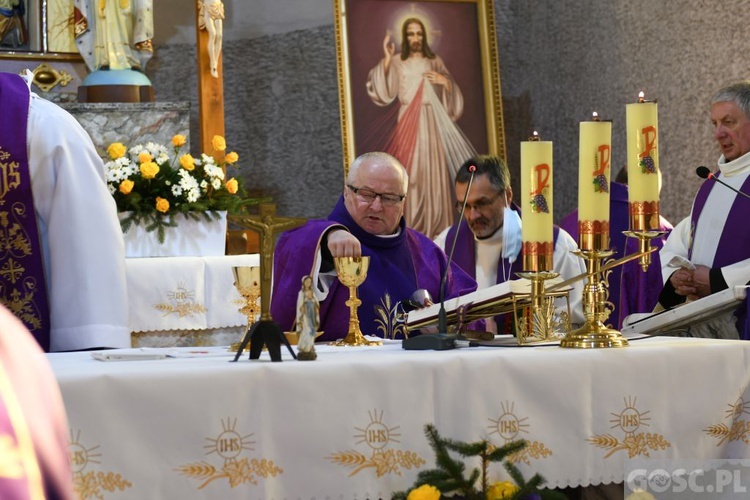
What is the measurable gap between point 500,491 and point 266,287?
0.64m

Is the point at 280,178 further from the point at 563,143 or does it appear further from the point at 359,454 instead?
the point at 359,454

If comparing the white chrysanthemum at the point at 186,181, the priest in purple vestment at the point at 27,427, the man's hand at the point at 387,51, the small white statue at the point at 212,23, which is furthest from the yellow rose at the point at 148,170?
the priest in purple vestment at the point at 27,427

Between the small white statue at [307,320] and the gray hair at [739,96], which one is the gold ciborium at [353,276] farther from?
the gray hair at [739,96]

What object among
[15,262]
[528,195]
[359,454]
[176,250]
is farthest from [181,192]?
[359,454]

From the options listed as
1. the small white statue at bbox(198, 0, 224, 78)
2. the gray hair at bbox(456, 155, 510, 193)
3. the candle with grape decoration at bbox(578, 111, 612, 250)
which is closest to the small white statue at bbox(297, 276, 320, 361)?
the candle with grape decoration at bbox(578, 111, 612, 250)

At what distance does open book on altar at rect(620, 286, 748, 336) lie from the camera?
3303 millimetres

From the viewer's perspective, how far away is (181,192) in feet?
19.1

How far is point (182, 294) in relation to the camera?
17.5ft

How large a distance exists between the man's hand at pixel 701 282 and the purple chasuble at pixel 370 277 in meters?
1.06

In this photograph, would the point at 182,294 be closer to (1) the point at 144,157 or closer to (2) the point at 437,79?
(1) the point at 144,157

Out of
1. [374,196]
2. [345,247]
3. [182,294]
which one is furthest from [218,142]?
[345,247]

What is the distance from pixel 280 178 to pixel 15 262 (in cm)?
610

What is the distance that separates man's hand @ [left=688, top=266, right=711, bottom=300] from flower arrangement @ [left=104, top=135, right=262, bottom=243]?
2.65 m

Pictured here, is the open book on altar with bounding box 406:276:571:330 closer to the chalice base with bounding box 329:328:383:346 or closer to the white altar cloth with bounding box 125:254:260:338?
the chalice base with bounding box 329:328:383:346
